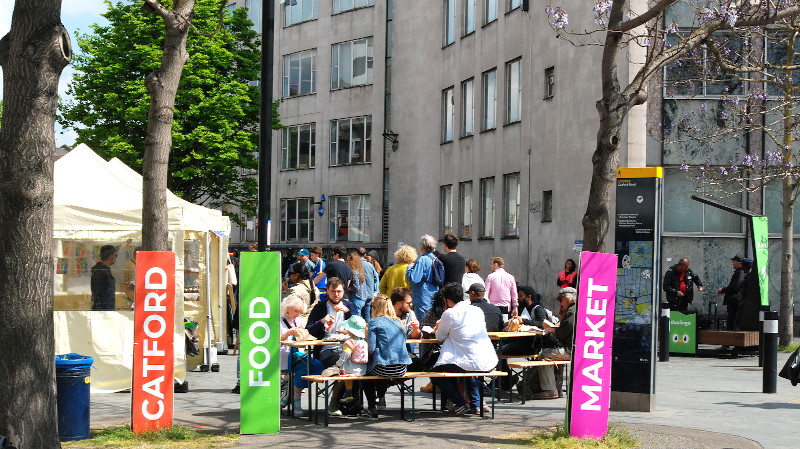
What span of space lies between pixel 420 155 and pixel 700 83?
16.1 metres

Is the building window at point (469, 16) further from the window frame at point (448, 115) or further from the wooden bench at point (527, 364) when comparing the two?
the wooden bench at point (527, 364)

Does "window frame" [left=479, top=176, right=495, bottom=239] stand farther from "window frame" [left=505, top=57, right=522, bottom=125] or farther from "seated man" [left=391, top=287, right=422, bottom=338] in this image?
"seated man" [left=391, top=287, right=422, bottom=338]

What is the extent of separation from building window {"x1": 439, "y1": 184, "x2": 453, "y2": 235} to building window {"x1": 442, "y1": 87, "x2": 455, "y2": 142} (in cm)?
165

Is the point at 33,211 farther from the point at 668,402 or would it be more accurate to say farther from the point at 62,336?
the point at 668,402

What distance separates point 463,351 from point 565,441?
2493mm

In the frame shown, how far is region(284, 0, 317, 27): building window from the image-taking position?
Result: 50.8m

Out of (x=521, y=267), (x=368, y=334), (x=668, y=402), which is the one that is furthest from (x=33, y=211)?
(x=521, y=267)

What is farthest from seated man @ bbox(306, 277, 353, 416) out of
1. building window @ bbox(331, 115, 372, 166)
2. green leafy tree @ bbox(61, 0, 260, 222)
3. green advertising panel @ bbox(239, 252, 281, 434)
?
building window @ bbox(331, 115, 372, 166)

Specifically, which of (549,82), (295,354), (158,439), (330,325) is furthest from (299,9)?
(158,439)

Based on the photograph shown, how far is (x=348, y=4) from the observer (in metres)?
48.5

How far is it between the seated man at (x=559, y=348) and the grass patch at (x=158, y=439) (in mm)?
4609

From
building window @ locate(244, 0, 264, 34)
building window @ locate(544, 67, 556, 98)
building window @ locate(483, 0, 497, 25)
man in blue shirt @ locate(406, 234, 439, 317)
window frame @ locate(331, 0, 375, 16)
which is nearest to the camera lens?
man in blue shirt @ locate(406, 234, 439, 317)

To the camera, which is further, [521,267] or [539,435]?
[521,267]

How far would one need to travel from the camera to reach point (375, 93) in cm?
4675
